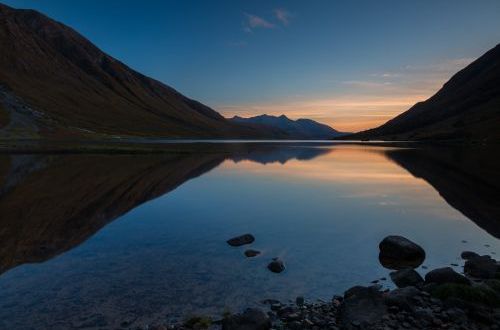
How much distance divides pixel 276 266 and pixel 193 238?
789 centimetres

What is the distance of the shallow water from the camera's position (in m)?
15.6

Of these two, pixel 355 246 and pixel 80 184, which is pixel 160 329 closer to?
pixel 355 246

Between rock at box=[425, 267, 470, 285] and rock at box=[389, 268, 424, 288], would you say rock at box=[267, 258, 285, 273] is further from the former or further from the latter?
rock at box=[425, 267, 470, 285]

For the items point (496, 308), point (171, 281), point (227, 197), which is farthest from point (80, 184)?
point (496, 308)

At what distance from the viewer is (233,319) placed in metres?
13.2

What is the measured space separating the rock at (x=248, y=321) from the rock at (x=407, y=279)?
24.2ft

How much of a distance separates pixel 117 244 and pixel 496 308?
63.8 feet

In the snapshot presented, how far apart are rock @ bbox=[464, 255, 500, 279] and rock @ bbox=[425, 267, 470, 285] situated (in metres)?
2.18

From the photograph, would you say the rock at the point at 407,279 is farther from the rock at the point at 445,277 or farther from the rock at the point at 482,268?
the rock at the point at 482,268

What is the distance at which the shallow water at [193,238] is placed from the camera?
15562 mm

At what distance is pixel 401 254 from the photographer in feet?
68.8

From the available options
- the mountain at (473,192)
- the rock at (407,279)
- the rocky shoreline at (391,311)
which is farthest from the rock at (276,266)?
the mountain at (473,192)

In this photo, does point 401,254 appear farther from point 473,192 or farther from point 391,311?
point 473,192

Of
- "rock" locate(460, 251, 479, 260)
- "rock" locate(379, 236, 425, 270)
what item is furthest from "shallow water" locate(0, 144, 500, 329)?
"rock" locate(379, 236, 425, 270)
